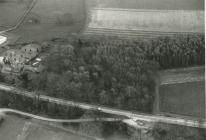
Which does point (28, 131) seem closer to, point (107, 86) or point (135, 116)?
point (107, 86)

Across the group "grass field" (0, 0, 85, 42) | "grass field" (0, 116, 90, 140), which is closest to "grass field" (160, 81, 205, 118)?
"grass field" (0, 116, 90, 140)

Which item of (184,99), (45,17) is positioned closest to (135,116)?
(184,99)

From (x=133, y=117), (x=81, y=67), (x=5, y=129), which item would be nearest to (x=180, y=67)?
(x=133, y=117)

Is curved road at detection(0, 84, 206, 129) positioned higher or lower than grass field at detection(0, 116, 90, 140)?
higher

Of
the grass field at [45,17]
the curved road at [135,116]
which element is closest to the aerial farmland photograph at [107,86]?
the curved road at [135,116]

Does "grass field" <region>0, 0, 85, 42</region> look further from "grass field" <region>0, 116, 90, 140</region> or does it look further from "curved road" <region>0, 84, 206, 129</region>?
"grass field" <region>0, 116, 90, 140</region>

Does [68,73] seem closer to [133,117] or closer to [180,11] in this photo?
[133,117]
